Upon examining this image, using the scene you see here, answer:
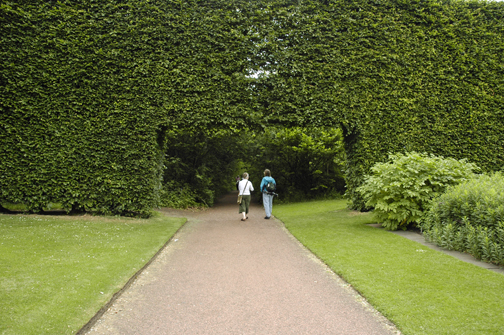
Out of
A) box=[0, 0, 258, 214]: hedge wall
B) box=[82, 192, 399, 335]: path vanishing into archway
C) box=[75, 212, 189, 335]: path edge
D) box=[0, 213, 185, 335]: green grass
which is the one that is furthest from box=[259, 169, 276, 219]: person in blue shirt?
box=[75, 212, 189, 335]: path edge

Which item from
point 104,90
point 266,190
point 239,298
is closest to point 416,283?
point 239,298

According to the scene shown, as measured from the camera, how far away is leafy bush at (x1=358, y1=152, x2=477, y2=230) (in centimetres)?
917

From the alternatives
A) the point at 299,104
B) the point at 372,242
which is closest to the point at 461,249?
the point at 372,242

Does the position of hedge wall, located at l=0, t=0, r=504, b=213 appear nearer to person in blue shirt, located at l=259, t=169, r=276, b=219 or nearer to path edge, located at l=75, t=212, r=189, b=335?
person in blue shirt, located at l=259, t=169, r=276, b=219

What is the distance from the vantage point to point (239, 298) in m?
5.04

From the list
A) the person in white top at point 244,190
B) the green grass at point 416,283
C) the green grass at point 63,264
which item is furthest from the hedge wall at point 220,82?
the green grass at point 416,283

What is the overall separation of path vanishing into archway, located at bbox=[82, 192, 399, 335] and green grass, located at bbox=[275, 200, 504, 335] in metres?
0.28

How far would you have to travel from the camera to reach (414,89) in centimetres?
1267

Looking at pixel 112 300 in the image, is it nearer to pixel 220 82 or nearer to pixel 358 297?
pixel 358 297

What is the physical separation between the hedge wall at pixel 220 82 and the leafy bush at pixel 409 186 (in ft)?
8.67

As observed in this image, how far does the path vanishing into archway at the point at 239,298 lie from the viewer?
4.08 m

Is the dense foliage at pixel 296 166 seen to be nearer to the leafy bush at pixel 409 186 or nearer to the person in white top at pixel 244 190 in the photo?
the person in white top at pixel 244 190

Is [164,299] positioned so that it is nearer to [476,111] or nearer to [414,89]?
[414,89]

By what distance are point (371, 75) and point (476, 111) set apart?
14.4ft
